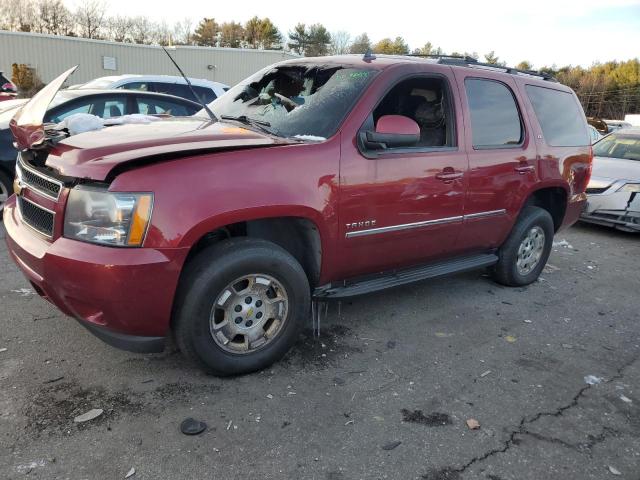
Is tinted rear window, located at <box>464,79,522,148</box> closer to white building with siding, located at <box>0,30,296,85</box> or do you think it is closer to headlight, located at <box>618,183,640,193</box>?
headlight, located at <box>618,183,640,193</box>

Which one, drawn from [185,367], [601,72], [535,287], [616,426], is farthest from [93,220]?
[601,72]

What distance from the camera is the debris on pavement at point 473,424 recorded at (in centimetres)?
286

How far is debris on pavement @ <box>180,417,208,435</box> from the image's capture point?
265cm

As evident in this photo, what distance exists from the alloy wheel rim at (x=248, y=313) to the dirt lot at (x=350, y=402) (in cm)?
24

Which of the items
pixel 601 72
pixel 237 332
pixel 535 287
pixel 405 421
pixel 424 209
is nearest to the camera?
pixel 405 421

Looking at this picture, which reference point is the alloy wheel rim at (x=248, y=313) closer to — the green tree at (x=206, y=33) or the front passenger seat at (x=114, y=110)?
the front passenger seat at (x=114, y=110)

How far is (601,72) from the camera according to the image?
6350 cm

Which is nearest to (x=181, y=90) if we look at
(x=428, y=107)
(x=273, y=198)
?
(x=428, y=107)

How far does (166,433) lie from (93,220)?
1.14 m

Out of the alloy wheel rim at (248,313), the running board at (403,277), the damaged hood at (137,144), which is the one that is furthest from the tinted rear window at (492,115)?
the alloy wheel rim at (248,313)

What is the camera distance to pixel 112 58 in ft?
93.2

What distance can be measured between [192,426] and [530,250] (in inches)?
150

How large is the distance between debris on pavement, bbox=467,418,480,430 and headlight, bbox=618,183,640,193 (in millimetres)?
6061

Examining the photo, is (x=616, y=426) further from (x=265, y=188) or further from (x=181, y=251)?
(x=181, y=251)
